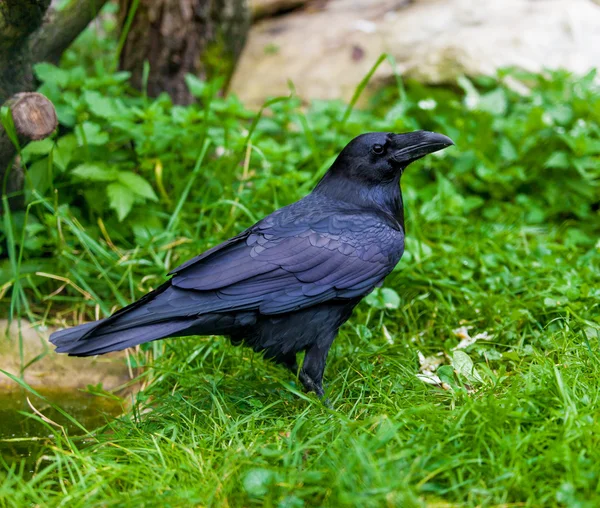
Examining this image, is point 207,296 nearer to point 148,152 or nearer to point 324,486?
point 324,486

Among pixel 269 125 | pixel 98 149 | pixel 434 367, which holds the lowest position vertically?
pixel 434 367

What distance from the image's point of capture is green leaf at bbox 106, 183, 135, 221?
4.09 meters

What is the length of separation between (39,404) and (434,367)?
6.40ft

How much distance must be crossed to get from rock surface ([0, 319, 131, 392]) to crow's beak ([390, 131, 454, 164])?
1830 millimetres

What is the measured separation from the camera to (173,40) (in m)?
5.41

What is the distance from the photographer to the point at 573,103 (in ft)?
17.3

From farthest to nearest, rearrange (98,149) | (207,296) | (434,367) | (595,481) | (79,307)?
(98,149)
(79,307)
(434,367)
(207,296)
(595,481)

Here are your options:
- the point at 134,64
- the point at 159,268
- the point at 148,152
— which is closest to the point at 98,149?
the point at 148,152

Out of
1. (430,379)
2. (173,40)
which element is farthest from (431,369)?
(173,40)

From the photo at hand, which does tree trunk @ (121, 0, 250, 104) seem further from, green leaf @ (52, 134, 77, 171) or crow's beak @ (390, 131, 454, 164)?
crow's beak @ (390, 131, 454, 164)

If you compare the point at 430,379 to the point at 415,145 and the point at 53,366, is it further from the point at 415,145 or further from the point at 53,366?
the point at 53,366

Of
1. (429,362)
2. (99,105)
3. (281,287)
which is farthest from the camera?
(99,105)

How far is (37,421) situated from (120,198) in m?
1.35

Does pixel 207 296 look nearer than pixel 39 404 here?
Yes
